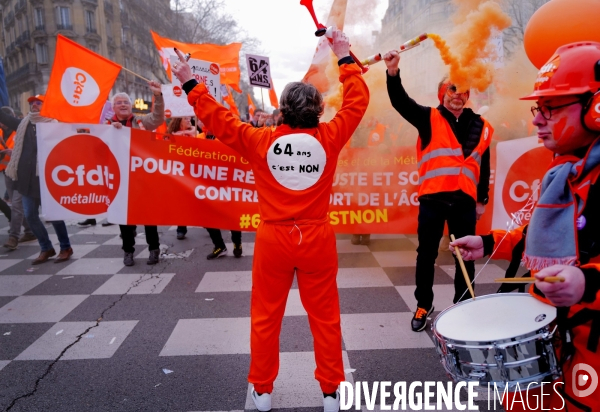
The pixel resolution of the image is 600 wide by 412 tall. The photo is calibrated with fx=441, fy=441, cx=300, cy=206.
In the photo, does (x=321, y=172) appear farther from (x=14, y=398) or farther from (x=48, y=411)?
(x=14, y=398)

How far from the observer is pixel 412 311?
12.9 feet

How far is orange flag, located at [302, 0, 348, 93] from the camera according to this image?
425cm

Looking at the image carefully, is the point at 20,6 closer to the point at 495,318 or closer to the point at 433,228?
the point at 433,228

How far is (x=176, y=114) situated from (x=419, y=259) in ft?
A: 11.7

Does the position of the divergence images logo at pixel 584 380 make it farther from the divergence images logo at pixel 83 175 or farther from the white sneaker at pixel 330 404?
the divergence images logo at pixel 83 175

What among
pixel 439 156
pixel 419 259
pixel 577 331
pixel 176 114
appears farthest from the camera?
pixel 176 114

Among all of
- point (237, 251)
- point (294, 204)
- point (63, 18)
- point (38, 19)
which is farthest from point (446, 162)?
point (38, 19)

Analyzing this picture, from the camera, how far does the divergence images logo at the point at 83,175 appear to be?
518cm

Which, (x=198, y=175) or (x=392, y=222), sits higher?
(x=198, y=175)

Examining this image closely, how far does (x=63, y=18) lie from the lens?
3816 centimetres

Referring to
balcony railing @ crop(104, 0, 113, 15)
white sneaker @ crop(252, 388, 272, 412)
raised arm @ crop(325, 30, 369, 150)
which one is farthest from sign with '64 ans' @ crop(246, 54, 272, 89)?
balcony railing @ crop(104, 0, 113, 15)

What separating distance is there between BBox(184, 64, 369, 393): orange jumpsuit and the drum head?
2.58ft

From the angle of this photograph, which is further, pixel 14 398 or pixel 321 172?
pixel 14 398

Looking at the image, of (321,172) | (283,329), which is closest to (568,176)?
(321,172)
